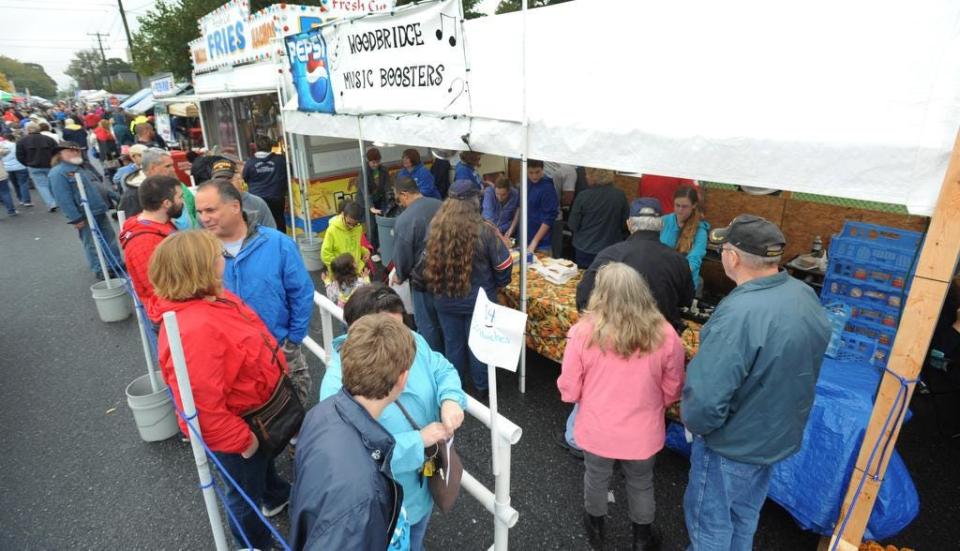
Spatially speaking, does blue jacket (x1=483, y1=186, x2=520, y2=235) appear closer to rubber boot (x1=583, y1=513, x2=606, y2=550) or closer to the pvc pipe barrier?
rubber boot (x1=583, y1=513, x2=606, y2=550)

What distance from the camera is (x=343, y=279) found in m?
4.26

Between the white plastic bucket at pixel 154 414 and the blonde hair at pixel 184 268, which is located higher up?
the blonde hair at pixel 184 268

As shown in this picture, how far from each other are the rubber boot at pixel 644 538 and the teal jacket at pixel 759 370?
2.52 feet

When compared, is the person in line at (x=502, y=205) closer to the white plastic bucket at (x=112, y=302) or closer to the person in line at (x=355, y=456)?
the white plastic bucket at (x=112, y=302)

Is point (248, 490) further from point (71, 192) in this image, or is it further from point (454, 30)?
point (71, 192)

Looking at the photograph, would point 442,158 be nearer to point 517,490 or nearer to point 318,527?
point 517,490

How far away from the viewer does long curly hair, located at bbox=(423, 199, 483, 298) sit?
3363 mm

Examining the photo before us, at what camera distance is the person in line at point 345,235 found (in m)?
4.62

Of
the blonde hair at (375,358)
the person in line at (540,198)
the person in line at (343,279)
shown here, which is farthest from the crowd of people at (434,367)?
the person in line at (540,198)

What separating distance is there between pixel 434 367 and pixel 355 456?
0.66 m

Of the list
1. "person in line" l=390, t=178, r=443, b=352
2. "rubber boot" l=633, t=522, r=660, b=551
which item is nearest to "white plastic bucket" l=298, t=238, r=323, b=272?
"person in line" l=390, t=178, r=443, b=352

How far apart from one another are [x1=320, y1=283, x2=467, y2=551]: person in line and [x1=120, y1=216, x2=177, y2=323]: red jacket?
70.0 inches

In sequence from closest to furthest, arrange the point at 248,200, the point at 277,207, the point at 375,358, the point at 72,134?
the point at 375,358, the point at 248,200, the point at 277,207, the point at 72,134

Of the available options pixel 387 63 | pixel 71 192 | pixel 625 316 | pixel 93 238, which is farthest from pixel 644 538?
pixel 71 192
